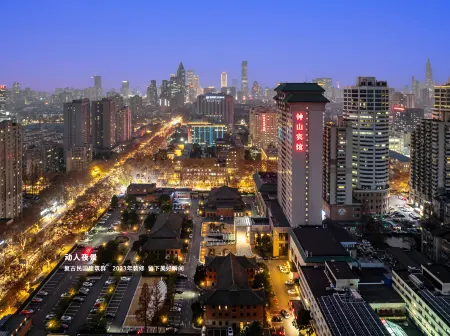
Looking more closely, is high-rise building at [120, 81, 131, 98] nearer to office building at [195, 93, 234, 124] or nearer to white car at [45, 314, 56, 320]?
office building at [195, 93, 234, 124]

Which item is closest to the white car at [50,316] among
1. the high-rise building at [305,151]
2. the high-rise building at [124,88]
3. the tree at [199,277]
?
the tree at [199,277]

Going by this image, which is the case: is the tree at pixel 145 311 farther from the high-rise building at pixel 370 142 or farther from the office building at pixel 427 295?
the high-rise building at pixel 370 142

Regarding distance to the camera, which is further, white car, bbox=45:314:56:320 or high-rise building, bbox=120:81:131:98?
high-rise building, bbox=120:81:131:98

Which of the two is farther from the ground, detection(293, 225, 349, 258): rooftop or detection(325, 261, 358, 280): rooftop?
detection(293, 225, 349, 258): rooftop

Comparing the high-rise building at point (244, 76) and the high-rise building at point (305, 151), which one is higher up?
the high-rise building at point (244, 76)

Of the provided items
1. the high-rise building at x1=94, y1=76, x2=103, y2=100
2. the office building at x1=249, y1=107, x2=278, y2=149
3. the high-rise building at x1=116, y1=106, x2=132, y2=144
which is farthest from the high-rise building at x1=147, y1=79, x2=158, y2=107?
the office building at x1=249, y1=107, x2=278, y2=149

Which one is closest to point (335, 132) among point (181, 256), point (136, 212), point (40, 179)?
point (181, 256)
